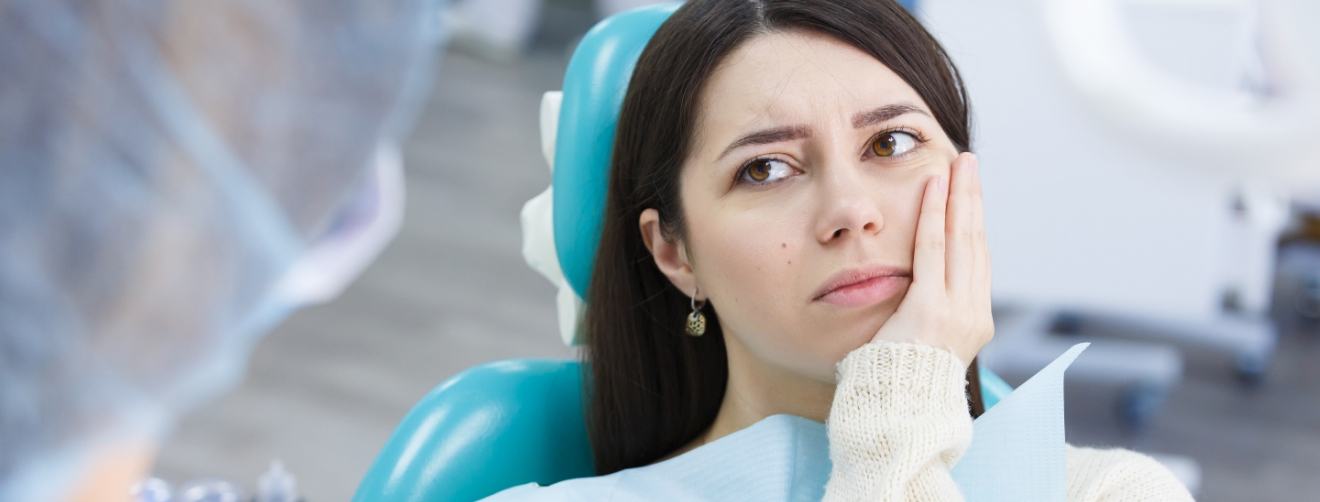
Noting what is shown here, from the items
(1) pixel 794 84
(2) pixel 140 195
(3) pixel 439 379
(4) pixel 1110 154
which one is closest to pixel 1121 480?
(1) pixel 794 84

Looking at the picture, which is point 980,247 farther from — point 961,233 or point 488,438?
point 488,438

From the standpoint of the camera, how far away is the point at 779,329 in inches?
56.7

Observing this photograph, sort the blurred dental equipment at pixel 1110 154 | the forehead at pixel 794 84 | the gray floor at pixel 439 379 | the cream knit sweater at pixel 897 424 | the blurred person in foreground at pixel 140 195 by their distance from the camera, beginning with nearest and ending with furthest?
1. the blurred person in foreground at pixel 140 195
2. the cream knit sweater at pixel 897 424
3. the forehead at pixel 794 84
4. the blurred dental equipment at pixel 1110 154
5. the gray floor at pixel 439 379

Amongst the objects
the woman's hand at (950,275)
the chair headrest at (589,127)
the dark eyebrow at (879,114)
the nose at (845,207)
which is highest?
the chair headrest at (589,127)

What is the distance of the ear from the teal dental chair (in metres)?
0.07

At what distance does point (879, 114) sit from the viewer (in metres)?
1.46

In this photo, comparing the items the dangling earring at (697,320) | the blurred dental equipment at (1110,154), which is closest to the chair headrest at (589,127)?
the dangling earring at (697,320)

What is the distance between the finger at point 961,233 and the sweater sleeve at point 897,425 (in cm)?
8

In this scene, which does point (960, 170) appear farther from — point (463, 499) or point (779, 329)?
point (463, 499)

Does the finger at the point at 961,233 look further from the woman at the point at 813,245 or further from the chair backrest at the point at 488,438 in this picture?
the chair backrest at the point at 488,438

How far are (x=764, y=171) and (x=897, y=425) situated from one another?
10.4 inches

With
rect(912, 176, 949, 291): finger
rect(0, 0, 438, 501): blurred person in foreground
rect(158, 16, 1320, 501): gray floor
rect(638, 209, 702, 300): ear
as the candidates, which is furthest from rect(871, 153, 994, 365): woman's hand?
rect(158, 16, 1320, 501): gray floor

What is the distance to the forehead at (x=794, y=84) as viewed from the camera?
1.45 metres

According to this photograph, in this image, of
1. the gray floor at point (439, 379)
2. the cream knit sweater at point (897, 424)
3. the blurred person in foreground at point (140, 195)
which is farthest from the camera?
the gray floor at point (439, 379)
